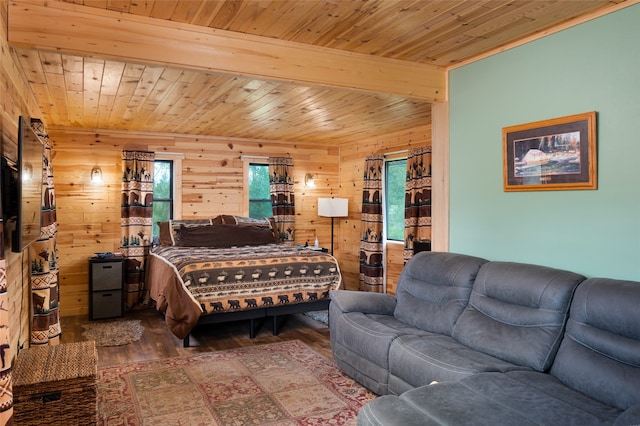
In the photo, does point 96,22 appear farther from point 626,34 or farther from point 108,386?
point 626,34

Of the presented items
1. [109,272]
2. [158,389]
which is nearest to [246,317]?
[158,389]

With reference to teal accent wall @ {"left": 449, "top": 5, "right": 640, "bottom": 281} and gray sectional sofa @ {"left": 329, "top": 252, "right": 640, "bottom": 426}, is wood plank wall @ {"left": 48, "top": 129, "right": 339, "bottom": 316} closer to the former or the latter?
gray sectional sofa @ {"left": 329, "top": 252, "right": 640, "bottom": 426}

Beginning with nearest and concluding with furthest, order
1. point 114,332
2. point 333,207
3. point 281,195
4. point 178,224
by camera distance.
A: point 114,332 → point 178,224 → point 333,207 → point 281,195

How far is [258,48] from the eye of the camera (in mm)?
3221

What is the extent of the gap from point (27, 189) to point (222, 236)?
141 inches

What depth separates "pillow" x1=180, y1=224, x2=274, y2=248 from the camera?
589cm

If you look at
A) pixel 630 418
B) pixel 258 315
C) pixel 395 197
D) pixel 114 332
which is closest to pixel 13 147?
pixel 258 315

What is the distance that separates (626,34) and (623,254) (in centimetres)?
126

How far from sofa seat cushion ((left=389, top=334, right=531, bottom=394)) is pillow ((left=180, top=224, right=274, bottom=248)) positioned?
3.46 meters

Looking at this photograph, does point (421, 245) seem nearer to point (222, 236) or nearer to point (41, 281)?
point (222, 236)

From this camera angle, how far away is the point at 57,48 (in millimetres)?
2709

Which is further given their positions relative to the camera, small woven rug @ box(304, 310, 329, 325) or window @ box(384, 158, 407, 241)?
window @ box(384, 158, 407, 241)

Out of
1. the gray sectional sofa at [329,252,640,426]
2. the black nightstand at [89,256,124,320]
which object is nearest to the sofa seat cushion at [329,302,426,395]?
the gray sectional sofa at [329,252,640,426]

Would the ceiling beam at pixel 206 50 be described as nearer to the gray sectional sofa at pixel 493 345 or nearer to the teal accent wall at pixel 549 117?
the teal accent wall at pixel 549 117
